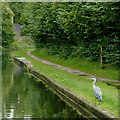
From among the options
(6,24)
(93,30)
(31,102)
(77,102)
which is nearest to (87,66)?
(93,30)

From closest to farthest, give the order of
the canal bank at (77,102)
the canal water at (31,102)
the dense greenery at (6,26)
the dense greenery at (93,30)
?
the canal bank at (77,102) < the canal water at (31,102) < the dense greenery at (93,30) < the dense greenery at (6,26)

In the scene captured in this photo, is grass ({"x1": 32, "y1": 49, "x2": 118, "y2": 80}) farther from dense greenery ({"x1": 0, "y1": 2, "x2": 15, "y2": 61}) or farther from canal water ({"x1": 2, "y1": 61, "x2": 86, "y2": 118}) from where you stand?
dense greenery ({"x1": 0, "y1": 2, "x2": 15, "y2": 61})

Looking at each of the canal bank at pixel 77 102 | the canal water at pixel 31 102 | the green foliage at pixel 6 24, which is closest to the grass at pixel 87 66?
the canal bank at pixel 77 102

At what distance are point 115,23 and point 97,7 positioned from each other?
2.27 meters

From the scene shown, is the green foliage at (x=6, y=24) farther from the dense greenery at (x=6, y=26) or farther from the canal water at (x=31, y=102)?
the canal water at (x=31, y=102)

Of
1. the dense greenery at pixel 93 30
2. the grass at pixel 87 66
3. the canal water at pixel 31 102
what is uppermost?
the dense greenery at pixel 93 30

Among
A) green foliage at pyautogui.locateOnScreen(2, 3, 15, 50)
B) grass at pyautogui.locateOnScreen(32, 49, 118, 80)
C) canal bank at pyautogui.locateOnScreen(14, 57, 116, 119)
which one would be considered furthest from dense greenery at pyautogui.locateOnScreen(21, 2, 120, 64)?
canal bank at pyautogui.locateOnScreen(14, 57, 116, 119)

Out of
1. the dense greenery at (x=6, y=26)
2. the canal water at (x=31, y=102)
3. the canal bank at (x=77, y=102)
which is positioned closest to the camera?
the canal bank at (x=77, y=102)

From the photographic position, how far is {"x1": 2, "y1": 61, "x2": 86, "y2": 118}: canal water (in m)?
13.8

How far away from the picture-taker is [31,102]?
16.3 m

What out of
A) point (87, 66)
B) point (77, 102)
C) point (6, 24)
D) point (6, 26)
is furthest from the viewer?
point (6, 26)

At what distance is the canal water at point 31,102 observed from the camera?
13758mm

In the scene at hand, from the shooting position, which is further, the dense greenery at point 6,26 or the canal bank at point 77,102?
the dense greenery at point 6,26

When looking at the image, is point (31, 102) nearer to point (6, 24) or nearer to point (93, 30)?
point (93, 30)
